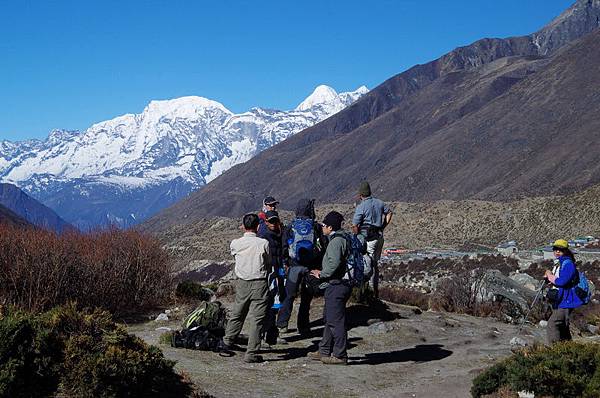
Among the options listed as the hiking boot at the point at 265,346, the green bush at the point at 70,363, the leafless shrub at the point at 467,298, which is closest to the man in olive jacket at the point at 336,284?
the hiking boot at the point at 265,346

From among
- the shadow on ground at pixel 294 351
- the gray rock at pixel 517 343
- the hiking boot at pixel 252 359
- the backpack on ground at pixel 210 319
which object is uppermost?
the backpack on ground at pixel 210 319

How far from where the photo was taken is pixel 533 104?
470ft

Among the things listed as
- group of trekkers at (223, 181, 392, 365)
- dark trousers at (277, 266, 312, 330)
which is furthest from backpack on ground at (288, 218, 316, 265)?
dark trousers at (277, 266, 312, 330)

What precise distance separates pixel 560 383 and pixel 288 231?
4.18 m

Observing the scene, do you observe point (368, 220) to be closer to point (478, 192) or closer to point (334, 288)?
point (334, 288)

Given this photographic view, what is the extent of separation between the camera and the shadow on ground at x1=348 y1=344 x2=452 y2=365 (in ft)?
31.9

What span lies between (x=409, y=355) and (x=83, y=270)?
581 cm

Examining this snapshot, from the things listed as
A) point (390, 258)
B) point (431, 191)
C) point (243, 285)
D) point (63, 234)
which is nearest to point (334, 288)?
point (243, 285)

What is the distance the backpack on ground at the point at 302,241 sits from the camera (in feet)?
32.0

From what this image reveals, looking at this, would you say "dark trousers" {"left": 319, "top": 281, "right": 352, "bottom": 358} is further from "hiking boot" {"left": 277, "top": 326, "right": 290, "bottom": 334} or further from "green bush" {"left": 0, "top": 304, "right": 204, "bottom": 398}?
"green bush" {"left": 0, "top": 304, "right": 204, "bottom": 398}

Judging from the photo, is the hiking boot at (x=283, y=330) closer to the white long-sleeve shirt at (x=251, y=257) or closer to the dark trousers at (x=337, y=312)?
the dark trousers at (x=337, y=312)

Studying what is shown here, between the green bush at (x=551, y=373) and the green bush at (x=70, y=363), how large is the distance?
11.0 feet

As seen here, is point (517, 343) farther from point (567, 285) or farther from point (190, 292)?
point (190, 292)

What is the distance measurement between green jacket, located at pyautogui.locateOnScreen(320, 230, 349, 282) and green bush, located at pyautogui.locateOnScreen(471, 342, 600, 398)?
7.09ft
